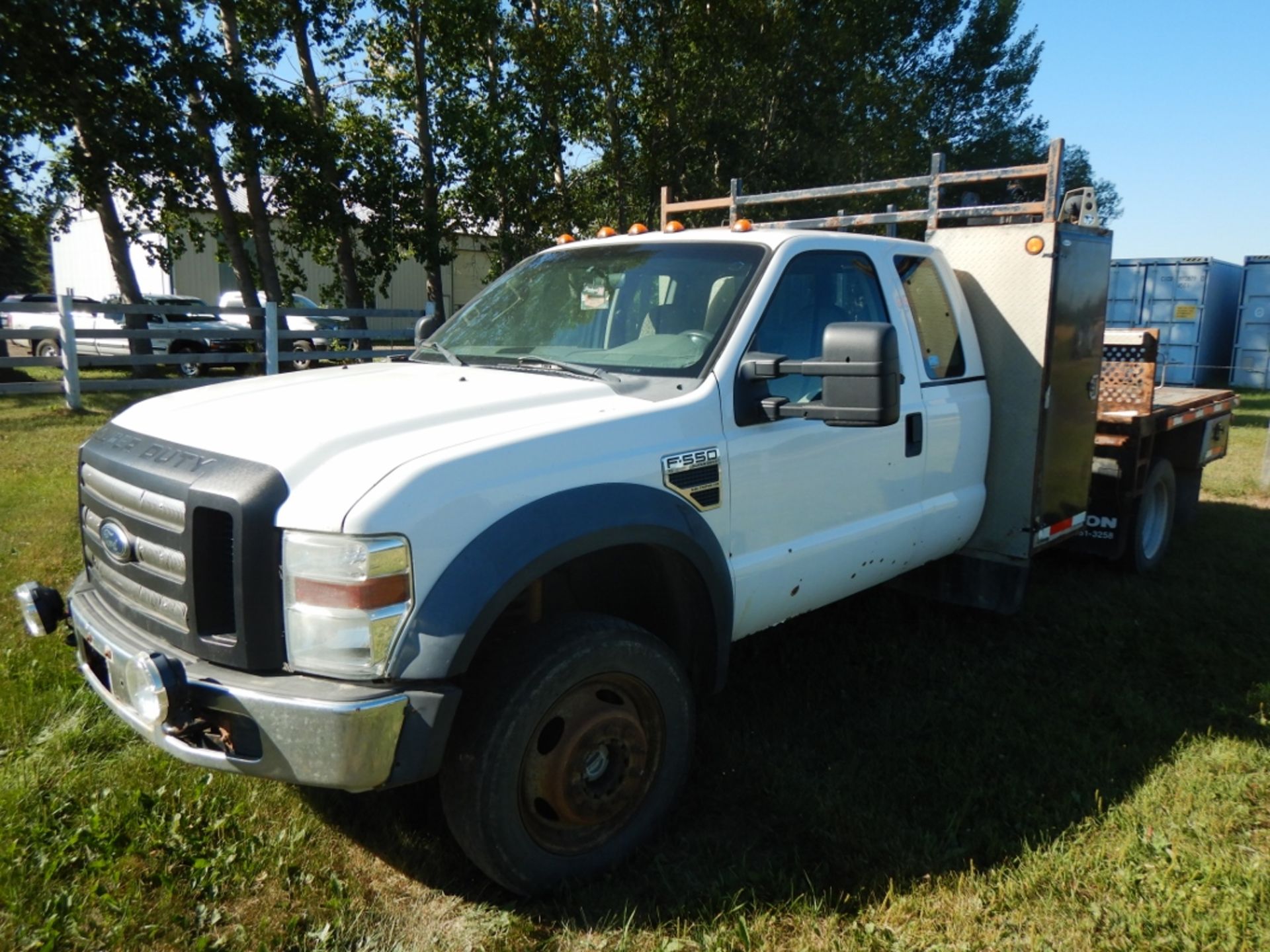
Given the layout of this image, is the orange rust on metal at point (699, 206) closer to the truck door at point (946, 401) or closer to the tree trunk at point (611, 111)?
the truck door at point (946, 401)

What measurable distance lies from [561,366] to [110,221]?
14.9 m

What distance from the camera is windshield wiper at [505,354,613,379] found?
3.37m

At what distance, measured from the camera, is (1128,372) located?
6.27 m

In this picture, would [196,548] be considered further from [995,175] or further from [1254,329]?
[1254,329]

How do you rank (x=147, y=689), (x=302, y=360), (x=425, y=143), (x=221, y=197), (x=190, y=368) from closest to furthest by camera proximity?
(x=147, y=689) < (x=302, y=360) < (x=221, y=197) < (x=425, y=143) < (x=190, y=368)

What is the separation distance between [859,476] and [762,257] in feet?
3.16

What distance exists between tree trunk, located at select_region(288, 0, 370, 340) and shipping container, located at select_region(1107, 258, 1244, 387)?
15.4 metres

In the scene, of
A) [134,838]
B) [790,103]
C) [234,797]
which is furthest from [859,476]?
[790,103]

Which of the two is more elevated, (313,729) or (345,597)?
(345,597)

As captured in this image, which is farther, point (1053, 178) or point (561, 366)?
point (1053, 178)

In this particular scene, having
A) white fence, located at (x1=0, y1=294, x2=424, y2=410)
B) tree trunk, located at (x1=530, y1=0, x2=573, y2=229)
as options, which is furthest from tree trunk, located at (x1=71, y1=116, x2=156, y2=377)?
tree trunk, located at (x1=530, y1=0, x2=573, y2=229)

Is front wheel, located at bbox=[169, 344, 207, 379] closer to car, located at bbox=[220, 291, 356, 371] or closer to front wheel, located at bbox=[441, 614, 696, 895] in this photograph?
car, located at bbox=[220, 291, 356, 371]

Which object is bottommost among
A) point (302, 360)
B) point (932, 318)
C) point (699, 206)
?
point (302, 360)

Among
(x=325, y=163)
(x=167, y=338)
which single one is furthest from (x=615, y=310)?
(x=325, y=163)
